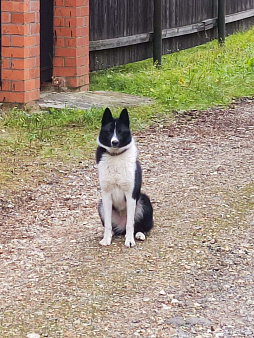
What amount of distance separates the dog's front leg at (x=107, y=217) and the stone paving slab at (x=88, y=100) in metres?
4.18

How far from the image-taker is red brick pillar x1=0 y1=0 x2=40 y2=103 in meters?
9.41

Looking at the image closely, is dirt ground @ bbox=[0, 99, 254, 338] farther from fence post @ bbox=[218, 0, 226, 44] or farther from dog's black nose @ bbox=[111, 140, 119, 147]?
fence post @ bbox=[218, 0, 226, 44]

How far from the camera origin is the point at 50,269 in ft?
17.8

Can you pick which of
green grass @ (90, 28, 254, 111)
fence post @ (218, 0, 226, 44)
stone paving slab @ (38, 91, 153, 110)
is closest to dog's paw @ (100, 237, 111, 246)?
stone paving slab @ (38, 91, 153, 110)

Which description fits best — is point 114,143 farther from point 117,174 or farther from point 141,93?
point 141,93

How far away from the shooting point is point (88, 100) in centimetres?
1043

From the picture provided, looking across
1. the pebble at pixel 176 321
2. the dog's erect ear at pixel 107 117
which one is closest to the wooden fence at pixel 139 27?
the dog's erect ear at pixel 107 117

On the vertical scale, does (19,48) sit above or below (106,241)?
above

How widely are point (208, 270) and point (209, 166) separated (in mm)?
2856

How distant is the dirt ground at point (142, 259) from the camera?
182 inches

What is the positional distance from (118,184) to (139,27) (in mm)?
7907

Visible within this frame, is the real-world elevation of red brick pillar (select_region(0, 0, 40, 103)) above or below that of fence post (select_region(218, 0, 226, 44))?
below

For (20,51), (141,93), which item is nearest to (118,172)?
(20,51)

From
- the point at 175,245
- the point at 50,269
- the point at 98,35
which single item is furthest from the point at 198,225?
the point at 98,35
